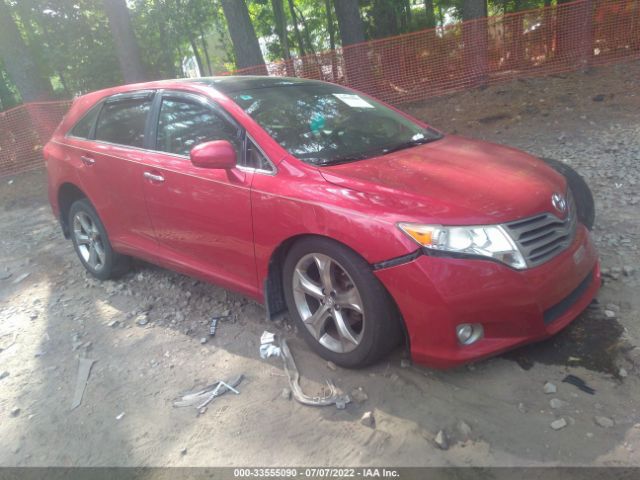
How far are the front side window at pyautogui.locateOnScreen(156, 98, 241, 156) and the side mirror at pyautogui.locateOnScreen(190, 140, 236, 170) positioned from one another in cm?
20

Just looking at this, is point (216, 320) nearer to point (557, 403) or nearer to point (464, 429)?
point (464, 429)

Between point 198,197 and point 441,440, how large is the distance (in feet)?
6.74

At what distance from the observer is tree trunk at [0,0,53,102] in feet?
37.8

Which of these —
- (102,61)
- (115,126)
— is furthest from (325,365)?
(102,61)

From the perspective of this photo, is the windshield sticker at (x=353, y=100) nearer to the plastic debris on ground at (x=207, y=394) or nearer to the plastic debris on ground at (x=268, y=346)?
the plastic debris on ground at (x=268, y=346)

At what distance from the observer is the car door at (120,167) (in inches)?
149

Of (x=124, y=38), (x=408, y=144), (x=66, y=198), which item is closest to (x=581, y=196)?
(x=408, y=144)

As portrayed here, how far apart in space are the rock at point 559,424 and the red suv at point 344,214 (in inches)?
15.2

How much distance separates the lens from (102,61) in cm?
1617

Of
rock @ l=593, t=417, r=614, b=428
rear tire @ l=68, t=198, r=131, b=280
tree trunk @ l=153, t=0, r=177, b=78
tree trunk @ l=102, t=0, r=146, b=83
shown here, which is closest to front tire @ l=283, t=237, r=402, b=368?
rock @ l=593, t=417, r=614, b=428

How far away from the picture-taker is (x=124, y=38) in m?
10.7

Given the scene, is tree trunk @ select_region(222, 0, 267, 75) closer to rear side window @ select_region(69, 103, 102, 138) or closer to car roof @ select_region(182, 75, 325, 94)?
rear side window @ select_region(69, 103, 102, 138)

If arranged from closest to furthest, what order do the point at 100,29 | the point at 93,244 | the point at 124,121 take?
1. the point at 124,121
2. the point at 93,244
3. the point at 100,29

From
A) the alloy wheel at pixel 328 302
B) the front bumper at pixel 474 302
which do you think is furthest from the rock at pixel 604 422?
the alloy wheel at pixel 328 302
